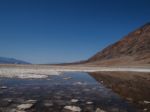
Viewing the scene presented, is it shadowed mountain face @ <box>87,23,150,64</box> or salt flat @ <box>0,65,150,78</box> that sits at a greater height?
shadowed mountain face @ <box>87,23,150,64</box>

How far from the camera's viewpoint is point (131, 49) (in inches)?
3647

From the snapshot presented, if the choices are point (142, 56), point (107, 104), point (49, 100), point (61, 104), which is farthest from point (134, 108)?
point (142, 56)

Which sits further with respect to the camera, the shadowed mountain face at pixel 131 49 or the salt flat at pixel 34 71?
the shadowed mountain face at pixel 131 49

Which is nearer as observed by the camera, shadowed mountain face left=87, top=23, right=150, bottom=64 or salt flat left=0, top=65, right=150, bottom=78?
salt flat left=0, top=65, right=150, bottom=78

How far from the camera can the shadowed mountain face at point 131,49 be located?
82.9 metres

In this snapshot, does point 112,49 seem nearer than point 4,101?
No

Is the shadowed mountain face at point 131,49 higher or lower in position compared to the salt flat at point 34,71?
higher

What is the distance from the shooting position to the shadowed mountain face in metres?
82.9

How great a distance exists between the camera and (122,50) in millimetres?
96938

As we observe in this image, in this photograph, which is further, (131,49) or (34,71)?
(131,49)

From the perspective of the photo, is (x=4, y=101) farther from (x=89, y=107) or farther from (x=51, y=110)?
(x=89, y=107)

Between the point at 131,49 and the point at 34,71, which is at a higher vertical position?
the point at 131,49

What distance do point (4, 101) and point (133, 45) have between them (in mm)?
89830

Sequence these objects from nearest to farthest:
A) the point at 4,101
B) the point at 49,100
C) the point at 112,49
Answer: the point at 4,101 < the point at 49,100 < the point at 112,49
